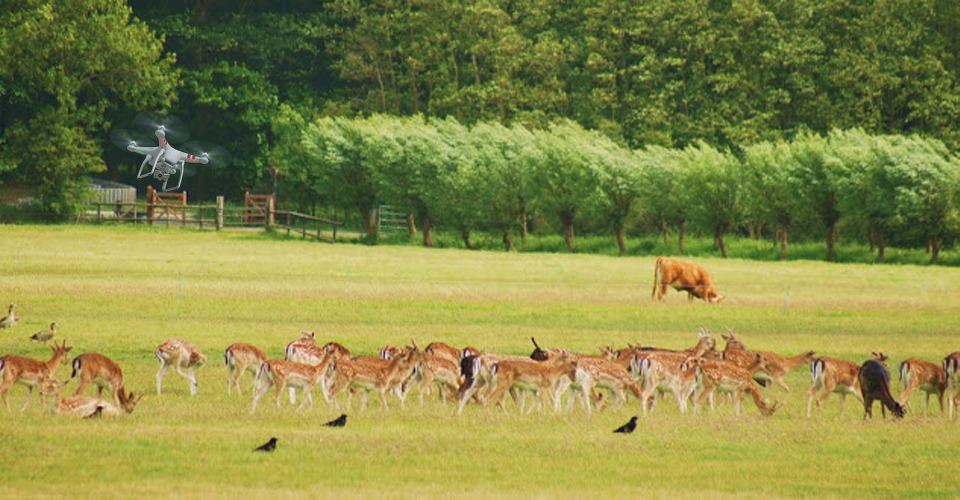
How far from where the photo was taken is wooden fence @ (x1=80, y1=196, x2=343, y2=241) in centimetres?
9825

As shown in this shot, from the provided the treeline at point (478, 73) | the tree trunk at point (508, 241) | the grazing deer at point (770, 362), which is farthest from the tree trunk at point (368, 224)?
the grazing deer at point (770, 362)

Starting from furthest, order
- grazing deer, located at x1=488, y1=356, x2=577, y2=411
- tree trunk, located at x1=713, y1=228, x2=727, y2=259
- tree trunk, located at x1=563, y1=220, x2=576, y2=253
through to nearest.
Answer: tree trunk, located at x1=563, y1=220, x2=576, y2=253 < tree trunk, located at x1=713, y1=228, x2=727, y2=259 < grazing deer, located at x1=488, y1=356, x2=577, y2=411

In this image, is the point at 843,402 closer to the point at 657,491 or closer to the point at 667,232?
the point at 657,491

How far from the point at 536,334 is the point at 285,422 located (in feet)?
54.3

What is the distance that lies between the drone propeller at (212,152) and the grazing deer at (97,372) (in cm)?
9172

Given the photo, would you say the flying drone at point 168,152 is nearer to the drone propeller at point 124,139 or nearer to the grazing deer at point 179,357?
the drone propeller at point 124,139

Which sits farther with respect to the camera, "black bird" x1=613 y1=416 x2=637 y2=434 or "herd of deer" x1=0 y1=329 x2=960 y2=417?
"herd of deer" x1=0 y1=329 x2=960 y2=417

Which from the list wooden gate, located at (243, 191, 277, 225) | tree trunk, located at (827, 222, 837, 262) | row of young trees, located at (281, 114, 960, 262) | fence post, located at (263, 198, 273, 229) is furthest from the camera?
wooden gate, located at (243, 191, 277, 225)

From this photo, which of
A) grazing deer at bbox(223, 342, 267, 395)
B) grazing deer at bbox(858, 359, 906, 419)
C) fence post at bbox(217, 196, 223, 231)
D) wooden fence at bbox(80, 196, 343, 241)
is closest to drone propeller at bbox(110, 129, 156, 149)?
wooden fence at bbox(80, 196, 343, 241)

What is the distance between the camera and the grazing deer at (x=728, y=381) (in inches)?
1020

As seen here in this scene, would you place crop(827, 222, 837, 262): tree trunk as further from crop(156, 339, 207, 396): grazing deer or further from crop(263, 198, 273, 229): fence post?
crop(156, 339, 207, 396): grazing deer

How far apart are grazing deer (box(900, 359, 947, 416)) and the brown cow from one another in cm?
2490

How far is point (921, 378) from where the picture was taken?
85.6ft

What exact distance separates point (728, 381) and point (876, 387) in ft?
7.61
